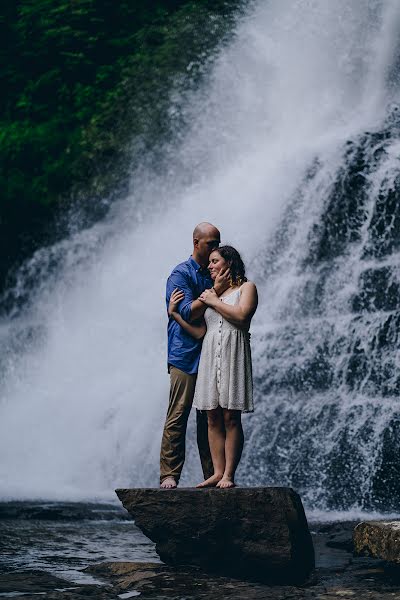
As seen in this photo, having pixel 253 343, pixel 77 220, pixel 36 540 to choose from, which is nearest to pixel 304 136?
pixel 77 220

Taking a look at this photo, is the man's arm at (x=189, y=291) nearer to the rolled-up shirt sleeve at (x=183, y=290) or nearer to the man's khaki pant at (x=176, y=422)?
the rolled-up shirt sleeve at (x=183, y=290)

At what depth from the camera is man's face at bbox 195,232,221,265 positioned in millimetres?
5219

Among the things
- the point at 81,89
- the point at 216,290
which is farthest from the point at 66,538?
the point at 81,89

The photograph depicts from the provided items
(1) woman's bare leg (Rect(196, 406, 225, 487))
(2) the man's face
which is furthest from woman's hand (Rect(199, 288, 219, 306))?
(1) woman's bare leg (Rect(196, 406, 225, 487))

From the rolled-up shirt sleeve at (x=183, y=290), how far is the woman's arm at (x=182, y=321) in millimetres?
21

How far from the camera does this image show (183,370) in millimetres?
5145

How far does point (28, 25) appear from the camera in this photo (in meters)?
19.8

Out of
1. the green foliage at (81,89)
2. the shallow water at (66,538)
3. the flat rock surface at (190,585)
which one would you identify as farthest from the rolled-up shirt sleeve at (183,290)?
the green foliage at (81,89)

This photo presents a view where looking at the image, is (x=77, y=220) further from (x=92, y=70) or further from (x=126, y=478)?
(x=126, y=478)

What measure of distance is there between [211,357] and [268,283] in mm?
6704

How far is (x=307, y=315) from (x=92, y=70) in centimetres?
1002

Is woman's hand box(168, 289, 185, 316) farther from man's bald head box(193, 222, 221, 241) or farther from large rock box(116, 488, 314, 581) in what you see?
large rock box(116, 488, 314, 581)

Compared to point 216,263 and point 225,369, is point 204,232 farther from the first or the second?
point 225,369

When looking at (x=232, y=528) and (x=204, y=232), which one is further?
(x=204, y=232)
